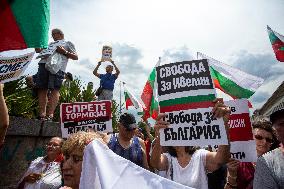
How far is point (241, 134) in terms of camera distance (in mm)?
4402

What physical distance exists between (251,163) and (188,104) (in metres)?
1.13

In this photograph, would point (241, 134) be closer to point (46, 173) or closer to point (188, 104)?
point (188, 104)

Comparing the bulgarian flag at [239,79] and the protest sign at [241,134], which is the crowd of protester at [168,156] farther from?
the bulgarian flag at [239,79]

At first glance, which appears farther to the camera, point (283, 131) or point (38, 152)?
point (38, 152)

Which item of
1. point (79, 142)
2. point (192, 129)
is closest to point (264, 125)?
point (192, 129)

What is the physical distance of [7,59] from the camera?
3025 mm

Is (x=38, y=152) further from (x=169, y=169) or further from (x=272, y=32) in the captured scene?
(x=272, y=32)

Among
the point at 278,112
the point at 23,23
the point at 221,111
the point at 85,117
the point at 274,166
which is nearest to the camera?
the point at 23,23

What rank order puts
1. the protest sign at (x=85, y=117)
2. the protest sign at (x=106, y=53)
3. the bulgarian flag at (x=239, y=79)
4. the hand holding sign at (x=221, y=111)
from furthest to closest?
the protest sign at (x=106, y=53), the protest sign at (x=85, y=117), the bulgarian flag at (x=239, y=79), the hand holding sign at (x=221, y=111)

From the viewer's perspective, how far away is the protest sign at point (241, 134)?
164 inches

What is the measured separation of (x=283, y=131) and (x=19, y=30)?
2.30m

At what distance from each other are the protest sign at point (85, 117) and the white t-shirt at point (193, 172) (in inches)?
119

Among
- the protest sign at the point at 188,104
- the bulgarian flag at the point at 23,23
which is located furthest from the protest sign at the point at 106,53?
the bulgarian flag at the point at 23,23

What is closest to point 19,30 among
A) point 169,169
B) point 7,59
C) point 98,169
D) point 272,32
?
point 7,59
